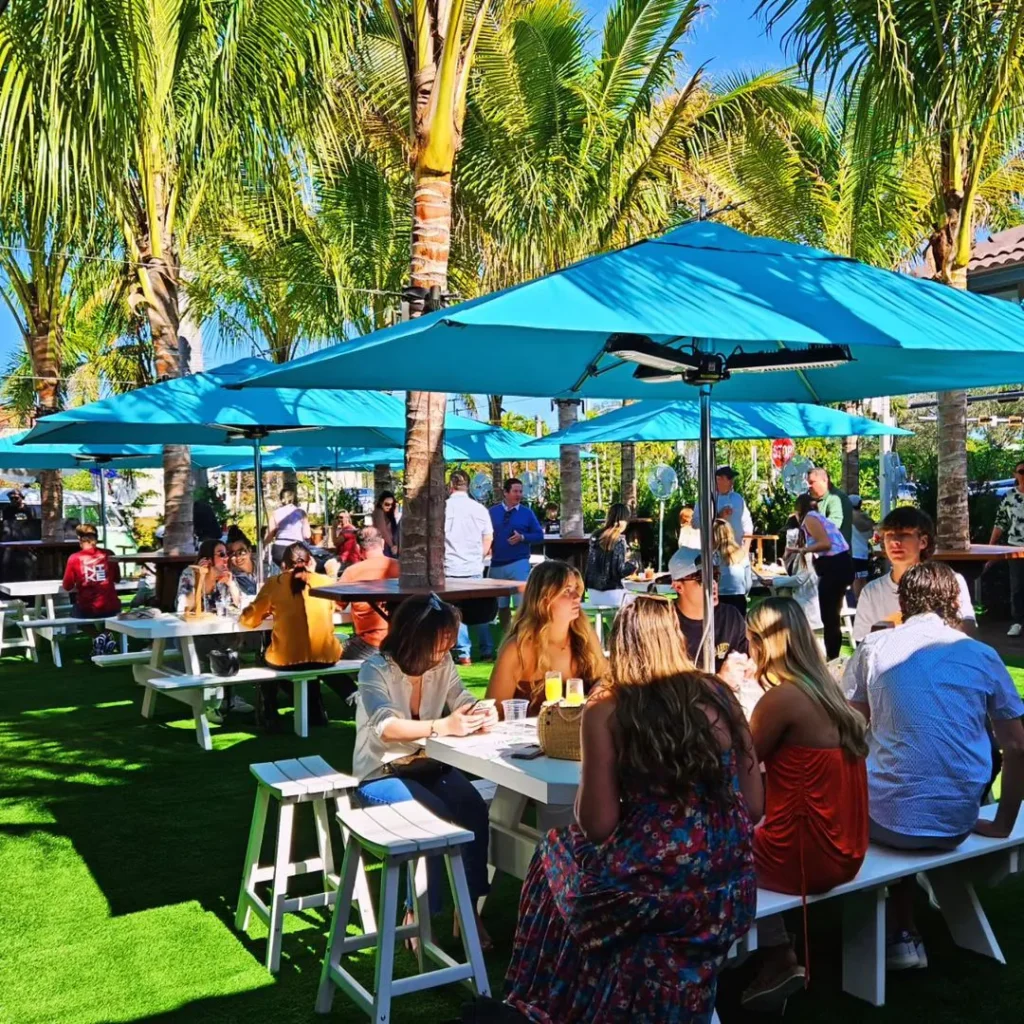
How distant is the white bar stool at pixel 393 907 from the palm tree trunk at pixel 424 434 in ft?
15.5

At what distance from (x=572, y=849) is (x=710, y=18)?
56.3ft

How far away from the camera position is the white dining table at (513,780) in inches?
147

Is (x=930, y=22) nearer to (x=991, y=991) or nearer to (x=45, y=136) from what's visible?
(x=45, y=136)

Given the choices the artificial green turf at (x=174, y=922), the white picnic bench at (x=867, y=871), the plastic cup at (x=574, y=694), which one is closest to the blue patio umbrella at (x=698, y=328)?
the plastic cup at (x=574, y=694)

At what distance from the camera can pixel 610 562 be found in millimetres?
11586

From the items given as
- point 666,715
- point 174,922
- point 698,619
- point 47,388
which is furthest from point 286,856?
point 47,388

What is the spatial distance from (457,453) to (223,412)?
611 cm

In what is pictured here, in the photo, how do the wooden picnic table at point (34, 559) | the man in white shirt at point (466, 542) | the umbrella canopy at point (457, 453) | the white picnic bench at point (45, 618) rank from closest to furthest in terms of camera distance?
the white picnic bench at point (45, 618) → the man in white shirt at point (466, 542) → the umbrella canopy at point (457, 453) → the wooden picnic table at point (34, 559)

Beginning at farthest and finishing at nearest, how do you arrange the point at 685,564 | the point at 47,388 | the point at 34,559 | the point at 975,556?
the point at 47,388 → the point at 34,559 → the point at 975,556 → the point at 685,564

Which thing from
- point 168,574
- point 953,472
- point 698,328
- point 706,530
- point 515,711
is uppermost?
point 698,328

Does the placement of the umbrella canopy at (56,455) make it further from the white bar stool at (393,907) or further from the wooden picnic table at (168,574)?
the white bar stool at (393,907)

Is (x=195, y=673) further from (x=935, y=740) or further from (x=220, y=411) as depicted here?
(x=935, y=740)

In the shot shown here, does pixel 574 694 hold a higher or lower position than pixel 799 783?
higher

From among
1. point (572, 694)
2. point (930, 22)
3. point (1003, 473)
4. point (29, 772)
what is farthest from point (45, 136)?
point (1003, 473)
